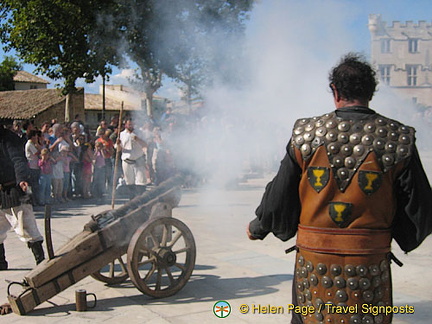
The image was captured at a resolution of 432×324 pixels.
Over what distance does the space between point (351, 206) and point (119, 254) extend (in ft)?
9.25

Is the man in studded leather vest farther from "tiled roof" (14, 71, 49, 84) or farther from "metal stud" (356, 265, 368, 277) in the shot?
"tiled roof" (14, 71, 49, 84)

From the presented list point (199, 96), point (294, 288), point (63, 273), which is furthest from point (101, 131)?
point (294, 288)

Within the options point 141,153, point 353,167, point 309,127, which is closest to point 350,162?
point 353,167

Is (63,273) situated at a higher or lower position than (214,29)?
lower

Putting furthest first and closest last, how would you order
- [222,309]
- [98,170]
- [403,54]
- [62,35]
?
[62,35] → [98,170] → [403,54] → [222,309]

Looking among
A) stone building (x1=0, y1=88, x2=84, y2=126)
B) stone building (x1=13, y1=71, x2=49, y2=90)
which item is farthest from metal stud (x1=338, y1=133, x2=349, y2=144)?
stone building (x1=13, y1=71, x2=49, y2=90)

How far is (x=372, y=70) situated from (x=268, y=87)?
6953 millimetres

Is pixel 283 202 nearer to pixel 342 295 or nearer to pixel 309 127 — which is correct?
pixel 309 127

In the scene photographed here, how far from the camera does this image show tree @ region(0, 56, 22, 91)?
6203cm

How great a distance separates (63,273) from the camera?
14.4ft

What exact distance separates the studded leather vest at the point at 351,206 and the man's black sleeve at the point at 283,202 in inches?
2.6

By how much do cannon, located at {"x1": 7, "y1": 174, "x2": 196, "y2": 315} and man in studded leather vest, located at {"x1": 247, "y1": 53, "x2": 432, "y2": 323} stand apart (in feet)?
7.79

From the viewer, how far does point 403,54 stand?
9711 mm

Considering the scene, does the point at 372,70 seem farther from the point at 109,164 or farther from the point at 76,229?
the point at 109,164
